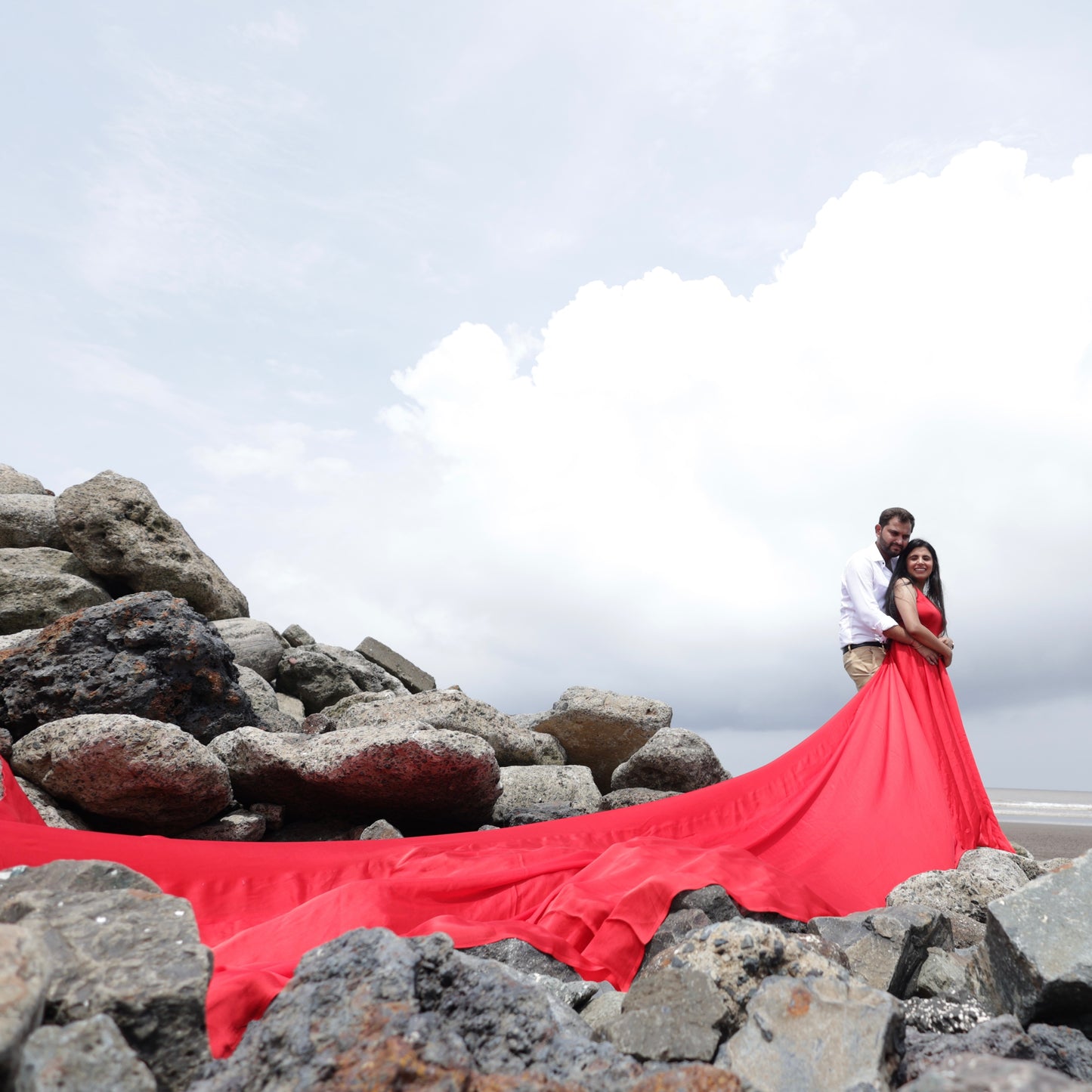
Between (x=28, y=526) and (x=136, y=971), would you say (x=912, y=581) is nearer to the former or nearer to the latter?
(x=136, y=971)

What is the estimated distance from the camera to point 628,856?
4234mm

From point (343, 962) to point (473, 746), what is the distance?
3.37 meters

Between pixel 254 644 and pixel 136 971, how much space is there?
7.55 meters

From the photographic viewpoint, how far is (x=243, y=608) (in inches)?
427

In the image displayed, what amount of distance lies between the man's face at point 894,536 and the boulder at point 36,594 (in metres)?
7.50

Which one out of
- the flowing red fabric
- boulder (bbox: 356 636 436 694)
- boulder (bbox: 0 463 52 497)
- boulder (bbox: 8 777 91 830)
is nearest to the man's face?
the flowing red fabric

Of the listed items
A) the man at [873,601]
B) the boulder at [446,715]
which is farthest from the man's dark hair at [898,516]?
the boulder at [446,715]

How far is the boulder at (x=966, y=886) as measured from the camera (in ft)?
14.9

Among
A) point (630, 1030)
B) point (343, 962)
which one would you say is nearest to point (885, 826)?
point (630, 1030)

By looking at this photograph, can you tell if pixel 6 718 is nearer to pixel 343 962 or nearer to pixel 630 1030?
pixel 343 962

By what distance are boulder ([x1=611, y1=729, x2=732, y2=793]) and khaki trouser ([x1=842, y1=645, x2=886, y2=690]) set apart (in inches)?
57.0

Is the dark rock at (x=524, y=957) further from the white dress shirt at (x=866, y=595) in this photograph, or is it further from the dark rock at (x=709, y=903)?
the white dress shirt at (x=866, y=595)

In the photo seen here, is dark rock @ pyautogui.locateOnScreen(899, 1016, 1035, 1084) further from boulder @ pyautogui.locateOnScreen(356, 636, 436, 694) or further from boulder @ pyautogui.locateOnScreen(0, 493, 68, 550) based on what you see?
boulder @ pyautogui.locateOnScreen(0, 493, 68, 550)

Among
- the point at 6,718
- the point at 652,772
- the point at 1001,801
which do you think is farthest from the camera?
the point at 1001,801
